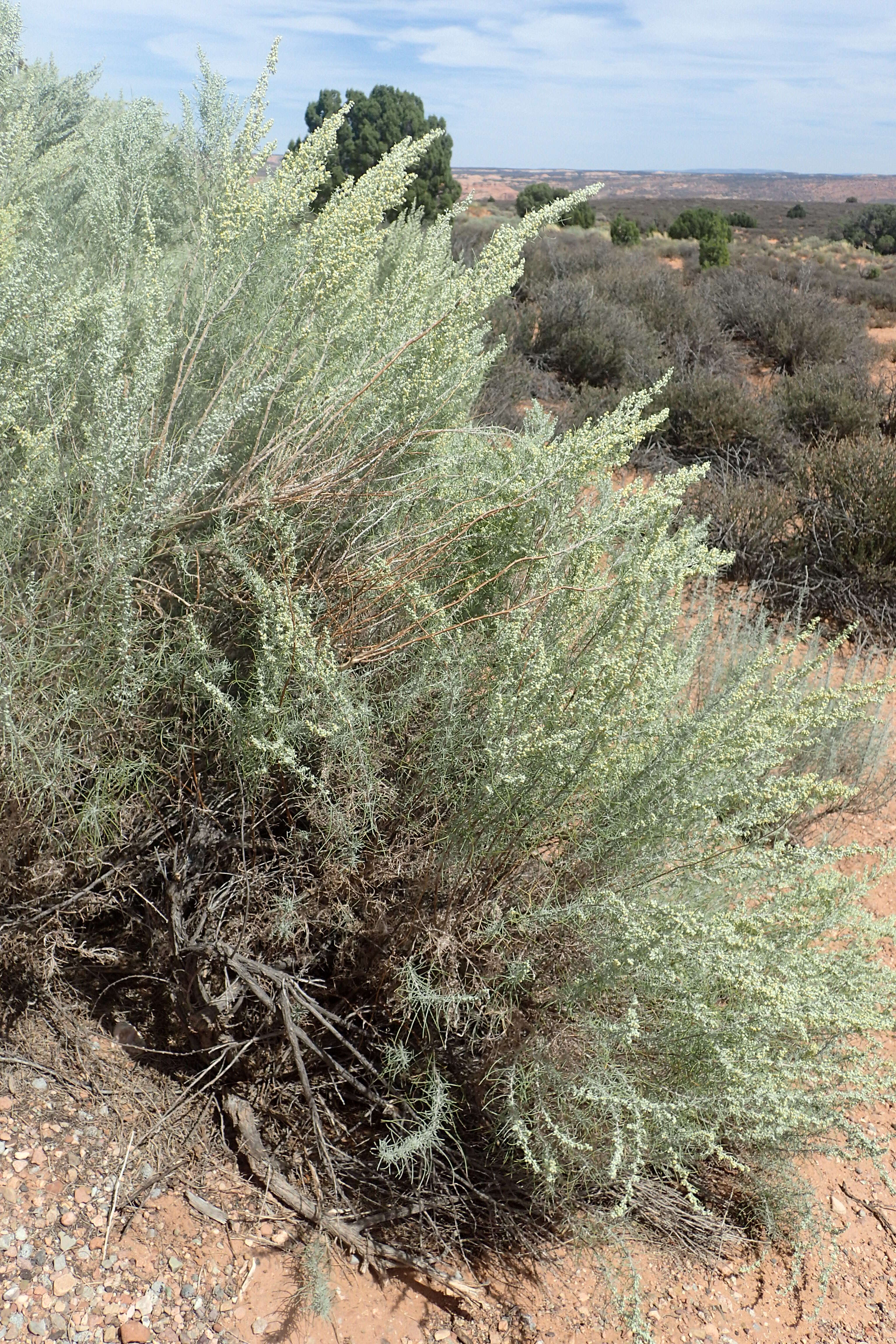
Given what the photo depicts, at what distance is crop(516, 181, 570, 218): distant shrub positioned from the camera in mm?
24500

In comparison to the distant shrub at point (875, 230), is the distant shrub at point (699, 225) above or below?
below

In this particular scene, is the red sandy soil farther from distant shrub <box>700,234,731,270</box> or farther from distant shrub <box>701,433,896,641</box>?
distant shrub <box>700,234,731,270</box>

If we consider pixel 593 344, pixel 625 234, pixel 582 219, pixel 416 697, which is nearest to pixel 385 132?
pixel 625 234

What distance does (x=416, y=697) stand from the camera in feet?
7.05

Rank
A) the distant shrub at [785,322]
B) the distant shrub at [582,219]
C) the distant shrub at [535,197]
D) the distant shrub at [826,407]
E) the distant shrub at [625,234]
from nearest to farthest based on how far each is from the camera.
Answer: the distant shrub at [826,407] → the distant shrub at [785,322] → the distant shrub at [625,234] → the distant shrub at [582,219] → the distant shrub at [535,197]

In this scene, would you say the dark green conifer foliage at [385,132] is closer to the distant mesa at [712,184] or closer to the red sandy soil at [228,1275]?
the red sandy soil at [228,1275]

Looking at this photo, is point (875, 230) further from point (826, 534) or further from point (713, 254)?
point (826, 534)

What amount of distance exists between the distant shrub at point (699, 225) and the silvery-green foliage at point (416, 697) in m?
23.7

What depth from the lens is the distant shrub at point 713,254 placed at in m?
17.7

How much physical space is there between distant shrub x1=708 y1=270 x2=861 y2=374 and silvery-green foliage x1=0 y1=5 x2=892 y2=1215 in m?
9.30

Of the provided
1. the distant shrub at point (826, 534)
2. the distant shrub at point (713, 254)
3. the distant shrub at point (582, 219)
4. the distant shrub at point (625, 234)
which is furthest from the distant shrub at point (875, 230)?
the distant shrub at point (826, 534)

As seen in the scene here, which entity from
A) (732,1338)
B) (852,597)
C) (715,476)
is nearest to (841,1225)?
(732,1338)

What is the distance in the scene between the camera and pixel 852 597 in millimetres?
5828

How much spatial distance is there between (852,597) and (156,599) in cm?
500
